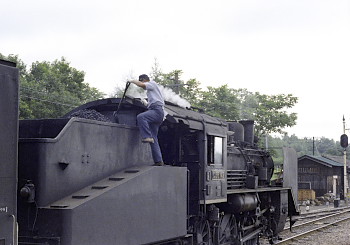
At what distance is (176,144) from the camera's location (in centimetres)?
920

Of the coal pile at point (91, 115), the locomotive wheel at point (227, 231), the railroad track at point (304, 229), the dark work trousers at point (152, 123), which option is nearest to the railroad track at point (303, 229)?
the railroad track at point (304, 229)

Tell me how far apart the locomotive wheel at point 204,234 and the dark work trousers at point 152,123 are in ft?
8.28

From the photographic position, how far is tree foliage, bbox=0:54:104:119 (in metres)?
28.6

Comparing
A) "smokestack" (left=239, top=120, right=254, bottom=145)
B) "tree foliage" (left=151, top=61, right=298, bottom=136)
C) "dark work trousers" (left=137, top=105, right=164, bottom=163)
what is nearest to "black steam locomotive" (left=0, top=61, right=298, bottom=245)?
"dark work trousers" (left=137, top=105, right=164, bottom=163)

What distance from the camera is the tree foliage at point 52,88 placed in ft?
93.9

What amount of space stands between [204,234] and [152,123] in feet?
10.7

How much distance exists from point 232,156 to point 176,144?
299cm

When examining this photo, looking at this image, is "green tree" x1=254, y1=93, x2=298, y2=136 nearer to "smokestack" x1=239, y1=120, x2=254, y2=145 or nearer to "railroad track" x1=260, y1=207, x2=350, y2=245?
"railroad track" x1=260, y1=207, x2=350, y2=245

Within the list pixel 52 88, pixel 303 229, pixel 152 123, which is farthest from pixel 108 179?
pixel 52 88

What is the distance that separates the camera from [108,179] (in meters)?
6.80

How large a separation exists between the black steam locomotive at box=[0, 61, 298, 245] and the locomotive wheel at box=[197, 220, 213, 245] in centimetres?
2

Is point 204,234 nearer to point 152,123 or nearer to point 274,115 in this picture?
point 152,123

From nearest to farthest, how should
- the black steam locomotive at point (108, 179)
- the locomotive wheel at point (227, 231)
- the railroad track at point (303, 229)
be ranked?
the black steam locomotive at point (108, 179) → the locomotive wheel at point (227, 231) → the railroad track at point (303, 229)

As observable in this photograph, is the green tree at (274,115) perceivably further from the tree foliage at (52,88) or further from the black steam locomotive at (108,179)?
the black steam locomotive at (108,179)
